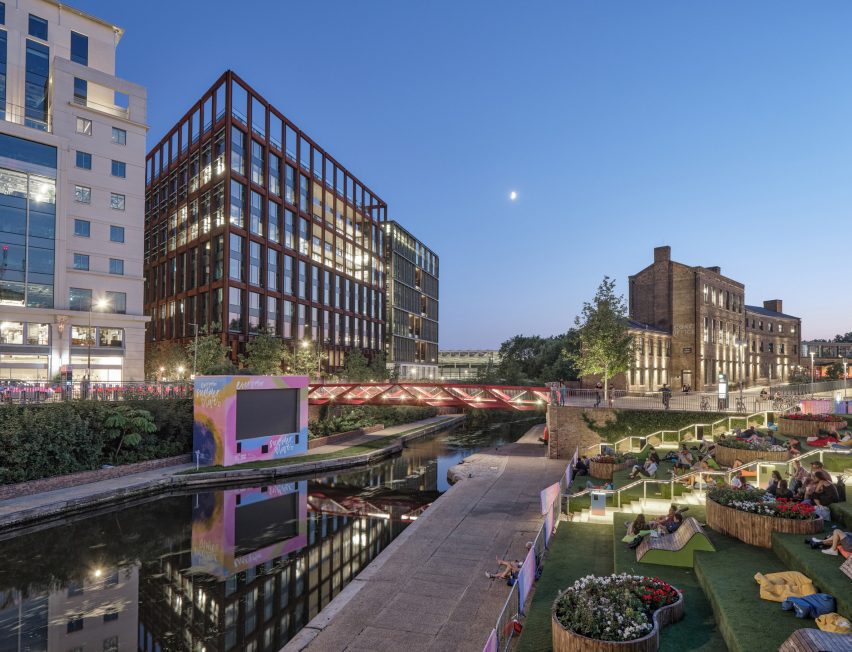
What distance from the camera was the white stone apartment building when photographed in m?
40.3

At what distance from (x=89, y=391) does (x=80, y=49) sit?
114ft

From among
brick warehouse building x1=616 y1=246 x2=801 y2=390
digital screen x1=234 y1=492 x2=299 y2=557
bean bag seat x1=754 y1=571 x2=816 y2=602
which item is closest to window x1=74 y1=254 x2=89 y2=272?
digital screen x1=234 y1=492 x2=299 y2=557

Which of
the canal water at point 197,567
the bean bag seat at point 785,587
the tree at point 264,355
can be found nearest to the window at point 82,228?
the tree at point 264,355

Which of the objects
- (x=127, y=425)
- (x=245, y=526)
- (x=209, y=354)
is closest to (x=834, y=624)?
(x=245, y=526)

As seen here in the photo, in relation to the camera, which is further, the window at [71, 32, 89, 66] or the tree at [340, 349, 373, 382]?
the tree at [340, 349, 373, 382]

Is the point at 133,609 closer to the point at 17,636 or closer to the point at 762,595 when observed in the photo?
the point at 17,636

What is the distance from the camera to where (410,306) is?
106312 millimetres

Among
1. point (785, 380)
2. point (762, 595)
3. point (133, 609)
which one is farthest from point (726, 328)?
point (133, 609)

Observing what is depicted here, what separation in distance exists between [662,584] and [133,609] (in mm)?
14597

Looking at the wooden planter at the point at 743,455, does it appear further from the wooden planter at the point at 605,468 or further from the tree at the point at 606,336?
the tree at the point at 606,336

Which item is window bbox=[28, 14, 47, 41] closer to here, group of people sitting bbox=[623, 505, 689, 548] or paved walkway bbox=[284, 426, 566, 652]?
paved walkway bbox=[284, 426, 566, 652]

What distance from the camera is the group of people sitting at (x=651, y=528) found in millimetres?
13750

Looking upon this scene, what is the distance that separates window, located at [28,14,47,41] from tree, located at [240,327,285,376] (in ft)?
→ 107

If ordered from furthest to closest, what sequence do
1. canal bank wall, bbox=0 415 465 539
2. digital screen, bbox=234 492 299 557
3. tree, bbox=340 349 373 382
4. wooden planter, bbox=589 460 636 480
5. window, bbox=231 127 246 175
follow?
tree, bbox=340 349 373 382 → window, bbox=231 127 246 175 → wooden planter, bbox=589 460 636 480 → canal bank wall, bbox=0 415 465 539 → digital screen, bbox=234 492 299 557
